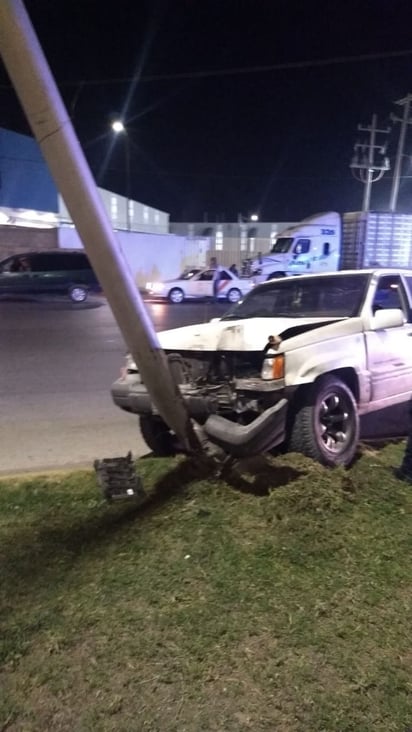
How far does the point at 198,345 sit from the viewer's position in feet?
17.1

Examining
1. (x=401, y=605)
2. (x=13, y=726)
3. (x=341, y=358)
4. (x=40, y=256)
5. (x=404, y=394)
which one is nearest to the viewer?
(x=13, y=726)

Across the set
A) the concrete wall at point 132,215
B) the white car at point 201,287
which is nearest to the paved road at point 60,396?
the white car at point 201,287

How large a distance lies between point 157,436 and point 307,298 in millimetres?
2194

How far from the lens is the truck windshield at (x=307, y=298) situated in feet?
19.5

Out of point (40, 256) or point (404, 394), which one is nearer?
point (404, 394)

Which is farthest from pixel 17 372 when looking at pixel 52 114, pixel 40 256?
pixel 40 256

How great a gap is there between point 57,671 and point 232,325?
3.38 metres

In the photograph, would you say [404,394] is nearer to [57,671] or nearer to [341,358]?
[341,358]

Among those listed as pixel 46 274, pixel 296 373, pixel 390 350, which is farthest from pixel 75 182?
pixel 46 274

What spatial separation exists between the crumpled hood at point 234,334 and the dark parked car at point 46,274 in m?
17.0

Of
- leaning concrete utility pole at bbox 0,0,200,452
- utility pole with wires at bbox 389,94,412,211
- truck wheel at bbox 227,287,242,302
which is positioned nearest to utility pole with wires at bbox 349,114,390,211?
utility pole with wires at bbox 389,94,412,211

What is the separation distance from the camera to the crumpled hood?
507 cm

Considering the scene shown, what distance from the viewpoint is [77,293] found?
72.8 ft

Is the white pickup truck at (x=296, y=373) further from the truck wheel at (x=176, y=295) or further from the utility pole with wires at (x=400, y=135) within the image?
the utility pole with wires at (x=400, y=135)
